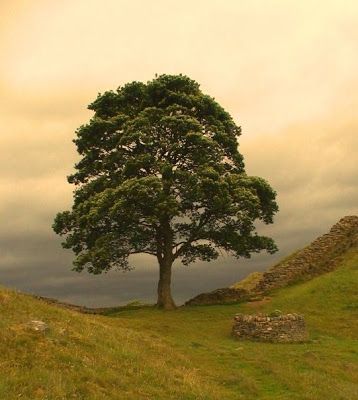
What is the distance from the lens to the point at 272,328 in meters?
30.5

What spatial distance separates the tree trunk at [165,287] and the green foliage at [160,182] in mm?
546

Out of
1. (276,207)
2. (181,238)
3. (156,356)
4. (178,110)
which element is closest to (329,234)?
(276,207)

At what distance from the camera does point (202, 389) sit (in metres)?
17.6

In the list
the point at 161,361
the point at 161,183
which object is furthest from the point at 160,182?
the point at 161,361

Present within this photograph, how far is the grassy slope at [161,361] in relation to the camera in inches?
623

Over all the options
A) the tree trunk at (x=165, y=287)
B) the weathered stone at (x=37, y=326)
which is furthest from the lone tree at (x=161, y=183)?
the weathered stone at (x=37, y=326)

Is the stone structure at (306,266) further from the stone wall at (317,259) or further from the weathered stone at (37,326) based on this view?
the weathered stone at (37,326)

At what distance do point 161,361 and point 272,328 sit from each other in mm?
11372

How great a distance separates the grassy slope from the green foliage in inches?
381

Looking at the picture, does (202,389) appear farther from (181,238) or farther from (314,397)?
(181,238)

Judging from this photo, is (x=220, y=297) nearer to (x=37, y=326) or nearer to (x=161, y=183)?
(x=161, y=183)

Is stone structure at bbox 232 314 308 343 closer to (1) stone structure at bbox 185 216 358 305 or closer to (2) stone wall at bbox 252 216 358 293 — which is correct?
(1) stone structure at bbox 185 216 358 305

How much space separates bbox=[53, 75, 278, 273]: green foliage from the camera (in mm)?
40625

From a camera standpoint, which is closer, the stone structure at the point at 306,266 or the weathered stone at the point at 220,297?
the weathered stone at the point at 220,297
